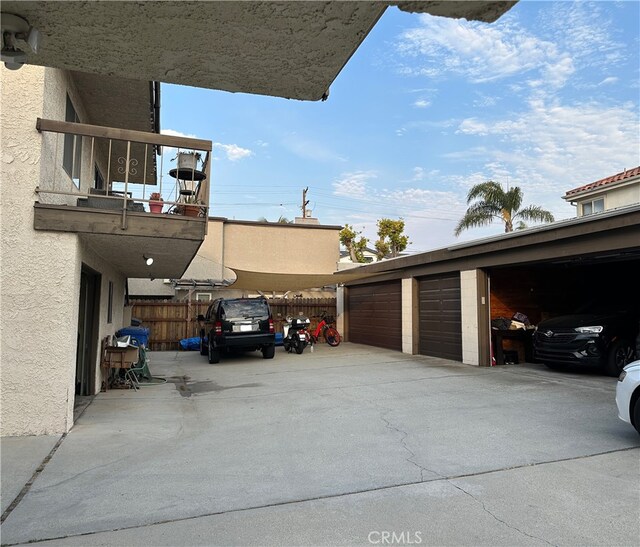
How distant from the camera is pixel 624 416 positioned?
5.33m

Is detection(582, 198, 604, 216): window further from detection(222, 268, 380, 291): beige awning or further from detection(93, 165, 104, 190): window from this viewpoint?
detection(93, 165, 104, 190): window

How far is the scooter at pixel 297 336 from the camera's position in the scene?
1598 centimetres

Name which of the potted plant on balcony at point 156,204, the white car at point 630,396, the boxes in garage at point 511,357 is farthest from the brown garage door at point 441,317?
the potted plant on balcony at point 156,204

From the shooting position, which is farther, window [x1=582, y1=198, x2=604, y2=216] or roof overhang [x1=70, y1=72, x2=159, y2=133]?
window [x1=582, y1=198, x2=604, y2=216]

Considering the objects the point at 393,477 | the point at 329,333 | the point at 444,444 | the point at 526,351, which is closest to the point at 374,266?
the point at 329,333

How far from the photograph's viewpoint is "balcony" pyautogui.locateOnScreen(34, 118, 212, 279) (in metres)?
6.27

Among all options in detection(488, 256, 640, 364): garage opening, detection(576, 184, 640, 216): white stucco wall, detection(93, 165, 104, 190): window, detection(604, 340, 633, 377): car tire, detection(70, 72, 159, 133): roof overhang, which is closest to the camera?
detection(70, 72, 159, 133): roof overhang

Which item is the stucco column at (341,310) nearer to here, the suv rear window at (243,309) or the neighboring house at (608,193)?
the suv rear window at (243,309)

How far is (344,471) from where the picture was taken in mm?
4637

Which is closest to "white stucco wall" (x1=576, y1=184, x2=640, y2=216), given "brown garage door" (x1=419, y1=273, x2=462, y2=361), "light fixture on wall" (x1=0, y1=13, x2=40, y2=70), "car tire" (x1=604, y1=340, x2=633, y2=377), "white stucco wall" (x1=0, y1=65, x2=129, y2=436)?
"brown garage door" (x1=419, y1=273, x2=462, y2=361)

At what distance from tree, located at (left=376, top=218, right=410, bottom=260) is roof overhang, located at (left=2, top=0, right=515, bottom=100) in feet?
108

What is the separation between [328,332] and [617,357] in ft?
34.7

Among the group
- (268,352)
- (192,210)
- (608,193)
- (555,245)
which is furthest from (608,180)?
(192,210)

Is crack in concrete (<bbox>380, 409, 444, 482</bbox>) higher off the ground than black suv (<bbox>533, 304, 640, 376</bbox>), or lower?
lower
